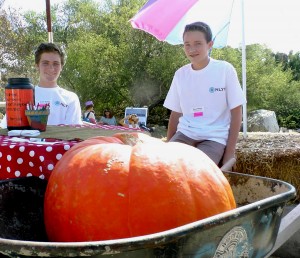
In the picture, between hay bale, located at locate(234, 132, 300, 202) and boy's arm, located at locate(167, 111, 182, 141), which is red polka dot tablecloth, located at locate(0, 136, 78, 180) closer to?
boy's arm, located at locate(167, 111, 182, 141)

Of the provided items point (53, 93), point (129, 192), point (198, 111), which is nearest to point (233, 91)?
point (198, 111)

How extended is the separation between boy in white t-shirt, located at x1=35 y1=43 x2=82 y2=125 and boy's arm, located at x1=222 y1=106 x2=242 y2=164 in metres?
1.02

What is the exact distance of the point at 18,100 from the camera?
1.82m

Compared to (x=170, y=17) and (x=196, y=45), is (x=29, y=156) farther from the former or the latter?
(x=170, y=17)

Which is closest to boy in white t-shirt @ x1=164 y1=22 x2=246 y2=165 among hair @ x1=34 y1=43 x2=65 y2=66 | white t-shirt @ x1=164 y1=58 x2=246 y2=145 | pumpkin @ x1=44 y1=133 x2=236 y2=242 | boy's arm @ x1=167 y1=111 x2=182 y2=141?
white t-shirt @ x1=164 y1=58 x2=246 y2=145

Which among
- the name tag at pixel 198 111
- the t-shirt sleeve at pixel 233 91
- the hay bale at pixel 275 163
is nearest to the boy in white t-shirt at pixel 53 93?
the name tag at pixel 198 111

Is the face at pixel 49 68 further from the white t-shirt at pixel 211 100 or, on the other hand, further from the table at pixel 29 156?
the table at pixel 29 156

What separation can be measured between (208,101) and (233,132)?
0.26 m

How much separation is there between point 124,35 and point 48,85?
22.0 metres

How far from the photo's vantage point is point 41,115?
188cm

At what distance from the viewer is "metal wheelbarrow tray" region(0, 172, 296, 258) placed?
75 cm

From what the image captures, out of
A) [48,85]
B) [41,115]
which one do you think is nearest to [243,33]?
[48,85]

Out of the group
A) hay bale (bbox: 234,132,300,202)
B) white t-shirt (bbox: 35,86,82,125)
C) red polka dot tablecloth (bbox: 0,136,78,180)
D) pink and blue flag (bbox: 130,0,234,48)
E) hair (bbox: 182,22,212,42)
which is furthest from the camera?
pink and blue flag (bbox: 130,0,234,48)

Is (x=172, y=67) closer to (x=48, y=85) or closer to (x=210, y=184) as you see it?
(x=48, y=85)
